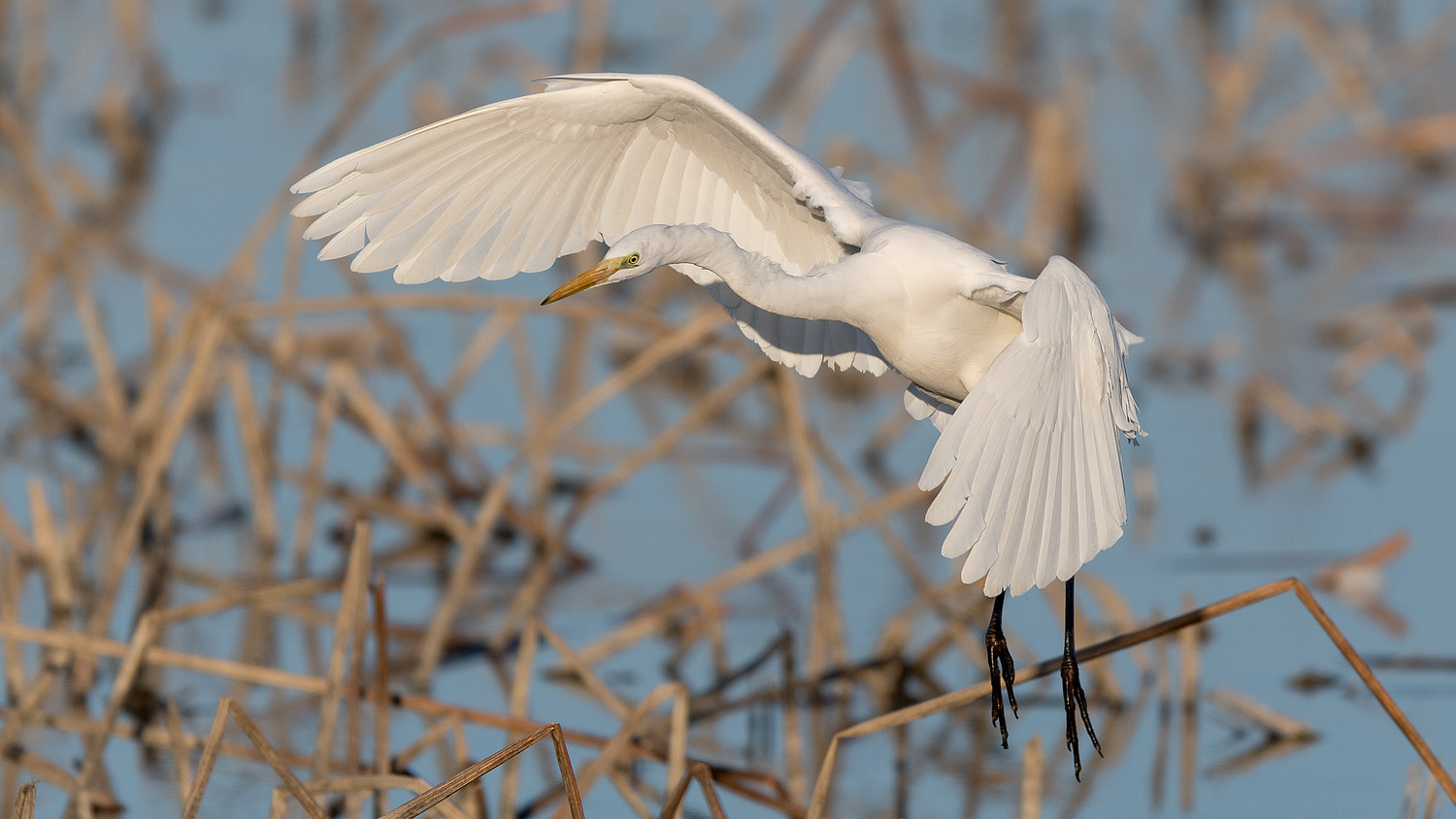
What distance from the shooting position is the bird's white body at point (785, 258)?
11.6ft

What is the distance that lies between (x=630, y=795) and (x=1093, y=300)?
1820mm

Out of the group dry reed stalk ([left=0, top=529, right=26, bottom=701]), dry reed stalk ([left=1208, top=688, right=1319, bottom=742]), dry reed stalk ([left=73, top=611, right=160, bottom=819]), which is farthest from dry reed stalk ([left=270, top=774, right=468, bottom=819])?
dry reed stalk ([left=1208, top=688, right=1319, bottom=742])

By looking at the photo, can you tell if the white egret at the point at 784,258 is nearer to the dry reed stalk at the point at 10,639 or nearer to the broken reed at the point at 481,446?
the broken reed at the point at 481,446

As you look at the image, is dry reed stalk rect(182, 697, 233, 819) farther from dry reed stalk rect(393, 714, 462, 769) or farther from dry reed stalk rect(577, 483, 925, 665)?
dry reed stalk rect(577, 483, 925, 665)

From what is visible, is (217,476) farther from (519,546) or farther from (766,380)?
(766,380)

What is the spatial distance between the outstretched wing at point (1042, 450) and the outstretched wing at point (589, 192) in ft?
2.90

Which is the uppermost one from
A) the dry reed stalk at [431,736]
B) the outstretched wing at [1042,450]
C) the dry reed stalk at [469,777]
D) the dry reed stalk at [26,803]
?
the outstretched wing at [1042,450]

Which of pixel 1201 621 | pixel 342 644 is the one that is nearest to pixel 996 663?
pixel 1201 621

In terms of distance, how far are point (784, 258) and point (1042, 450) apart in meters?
1.51

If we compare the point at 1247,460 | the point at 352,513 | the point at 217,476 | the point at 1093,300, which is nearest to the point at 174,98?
the point at 217,476

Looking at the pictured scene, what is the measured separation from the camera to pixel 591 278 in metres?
3.93

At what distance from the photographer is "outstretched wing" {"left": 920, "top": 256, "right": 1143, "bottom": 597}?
3.41 meters

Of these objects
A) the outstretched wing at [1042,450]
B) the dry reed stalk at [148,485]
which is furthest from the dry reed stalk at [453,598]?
the outstretched wing at [1042,450]

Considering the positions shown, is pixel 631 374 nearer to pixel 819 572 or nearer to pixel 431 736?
pixel 819 572
